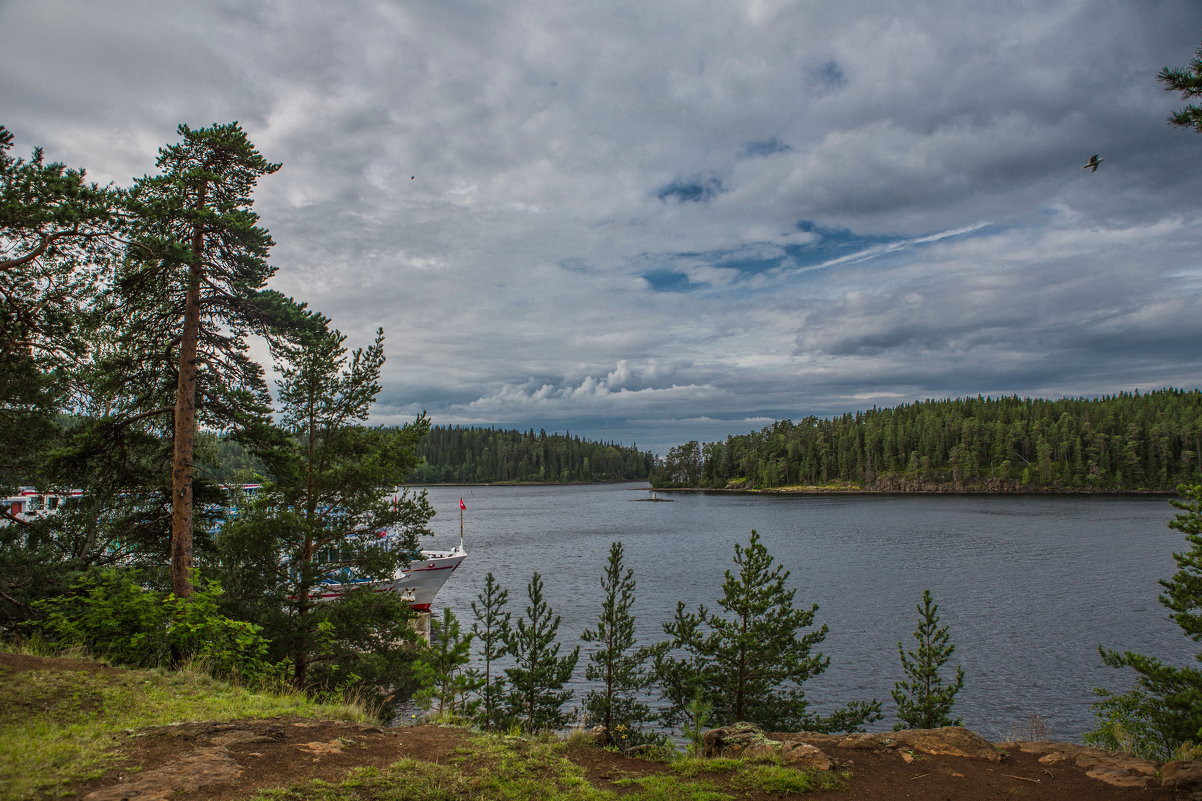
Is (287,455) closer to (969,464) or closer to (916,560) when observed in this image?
(916,560)

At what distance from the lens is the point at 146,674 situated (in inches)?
396

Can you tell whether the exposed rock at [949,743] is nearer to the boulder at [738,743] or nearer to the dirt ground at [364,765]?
the dirt ground at [364,765]

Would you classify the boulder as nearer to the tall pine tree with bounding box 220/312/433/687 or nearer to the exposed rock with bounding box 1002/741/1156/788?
the exposed rock with bounding box 1002/741/1156/788

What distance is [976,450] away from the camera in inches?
5910

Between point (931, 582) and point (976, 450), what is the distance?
413 ft

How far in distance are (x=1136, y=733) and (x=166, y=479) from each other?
2388 cm

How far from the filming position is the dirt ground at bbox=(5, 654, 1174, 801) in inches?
247

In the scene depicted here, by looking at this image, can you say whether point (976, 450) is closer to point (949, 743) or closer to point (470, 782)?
point (949, 743)

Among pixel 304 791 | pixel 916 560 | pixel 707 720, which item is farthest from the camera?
pixel 916 560

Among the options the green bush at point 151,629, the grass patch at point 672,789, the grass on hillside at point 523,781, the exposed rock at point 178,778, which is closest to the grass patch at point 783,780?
the grass on hillside at point 523,781

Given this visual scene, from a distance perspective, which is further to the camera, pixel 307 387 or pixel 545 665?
pixel 545 665

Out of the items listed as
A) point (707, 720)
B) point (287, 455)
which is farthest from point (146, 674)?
point (707, 720)

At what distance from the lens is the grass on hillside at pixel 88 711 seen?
6.13 meters

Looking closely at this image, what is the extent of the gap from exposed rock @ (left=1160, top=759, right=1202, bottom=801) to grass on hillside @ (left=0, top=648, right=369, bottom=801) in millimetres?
10816
